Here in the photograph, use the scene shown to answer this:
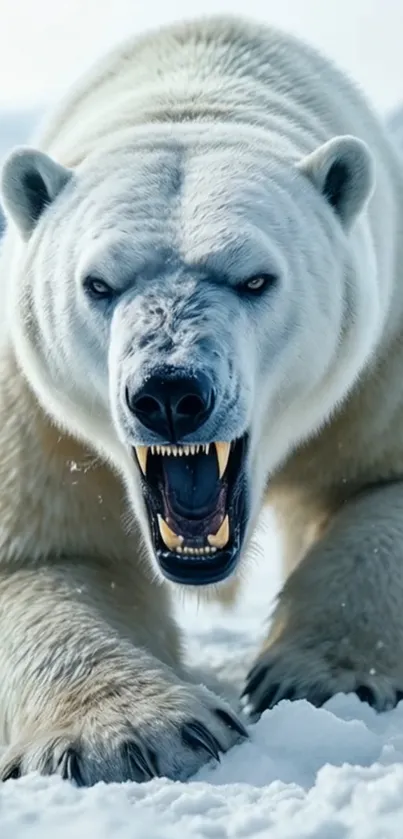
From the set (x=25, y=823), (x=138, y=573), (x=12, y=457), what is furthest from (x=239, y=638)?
(x=25, y=823)

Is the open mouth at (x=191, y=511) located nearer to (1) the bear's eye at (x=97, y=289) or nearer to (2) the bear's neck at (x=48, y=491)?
(1) the bear's eye at (x=97, y=289)

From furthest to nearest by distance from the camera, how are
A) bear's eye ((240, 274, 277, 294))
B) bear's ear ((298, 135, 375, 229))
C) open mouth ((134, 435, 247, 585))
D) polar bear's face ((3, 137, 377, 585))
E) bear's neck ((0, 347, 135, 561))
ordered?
bear's neck ((0, 347, 135, 561)) < bear's ear ((298, 135, 375, 229)) < bear's eye ((240, 274, 277, 294)) < open mouth ((134, 435, 247, 585)) < polar bear's face ((3, 137, 377, 585))

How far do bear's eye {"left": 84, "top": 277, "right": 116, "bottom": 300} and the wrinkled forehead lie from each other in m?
0.07

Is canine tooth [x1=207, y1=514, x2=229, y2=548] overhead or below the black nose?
below

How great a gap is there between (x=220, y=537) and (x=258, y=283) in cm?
51

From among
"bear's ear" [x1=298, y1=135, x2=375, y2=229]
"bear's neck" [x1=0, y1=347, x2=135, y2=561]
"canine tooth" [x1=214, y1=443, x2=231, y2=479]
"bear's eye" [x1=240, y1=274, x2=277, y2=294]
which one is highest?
"bear's ear" [x1=298, y1=135, x2=375, y2=229]

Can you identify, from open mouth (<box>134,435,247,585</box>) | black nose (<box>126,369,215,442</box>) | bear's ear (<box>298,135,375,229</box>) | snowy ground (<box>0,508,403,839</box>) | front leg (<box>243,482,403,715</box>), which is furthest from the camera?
bear's ear (<box>298,135,375,229</box>)

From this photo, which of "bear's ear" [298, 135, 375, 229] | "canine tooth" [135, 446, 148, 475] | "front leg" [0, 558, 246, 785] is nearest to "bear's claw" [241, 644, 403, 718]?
"front leg" [0, 558, 246, 785]

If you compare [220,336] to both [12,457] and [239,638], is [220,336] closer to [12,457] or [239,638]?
[12,457]

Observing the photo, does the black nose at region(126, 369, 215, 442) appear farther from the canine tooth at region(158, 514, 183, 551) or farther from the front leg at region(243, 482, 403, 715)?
the front leg at region(243, 482, 403, 715)

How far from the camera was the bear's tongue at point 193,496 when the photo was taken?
2477mm

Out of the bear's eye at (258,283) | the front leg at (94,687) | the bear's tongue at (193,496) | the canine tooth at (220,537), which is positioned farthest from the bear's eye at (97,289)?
the front leg at (94,687)

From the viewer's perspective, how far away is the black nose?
2.21 metres

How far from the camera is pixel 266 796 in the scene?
6.48 ft
